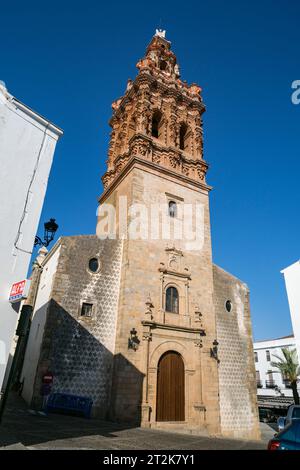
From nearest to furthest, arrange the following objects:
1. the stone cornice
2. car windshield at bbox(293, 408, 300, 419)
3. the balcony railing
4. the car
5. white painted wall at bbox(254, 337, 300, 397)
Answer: the car, car windshield at bbox(293, 408, 300, 419), the stone cornice, white painted wall at bbox(254, 337, 300, 397), the balcony railing

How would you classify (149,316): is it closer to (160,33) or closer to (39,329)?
(39,329)

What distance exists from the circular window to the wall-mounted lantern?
3.31m

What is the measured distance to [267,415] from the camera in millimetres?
33781

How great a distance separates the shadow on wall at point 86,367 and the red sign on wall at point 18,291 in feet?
22.0

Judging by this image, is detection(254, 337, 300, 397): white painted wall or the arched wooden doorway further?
detection(254, 337, 300, 397): white painted wall

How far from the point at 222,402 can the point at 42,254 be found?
1457cm

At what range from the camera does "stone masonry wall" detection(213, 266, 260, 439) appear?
15.3 m

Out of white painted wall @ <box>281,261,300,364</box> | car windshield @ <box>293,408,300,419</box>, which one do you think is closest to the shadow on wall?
car windshield @ <box>293,408,300,419</box>

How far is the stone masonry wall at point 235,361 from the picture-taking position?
1529 centimetres

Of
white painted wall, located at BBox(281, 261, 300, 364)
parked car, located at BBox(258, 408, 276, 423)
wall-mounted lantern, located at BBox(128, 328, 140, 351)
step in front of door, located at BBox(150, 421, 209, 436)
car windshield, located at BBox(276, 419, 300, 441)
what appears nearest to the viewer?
car windshield, located at BBox(276, 419, 300, 441)
